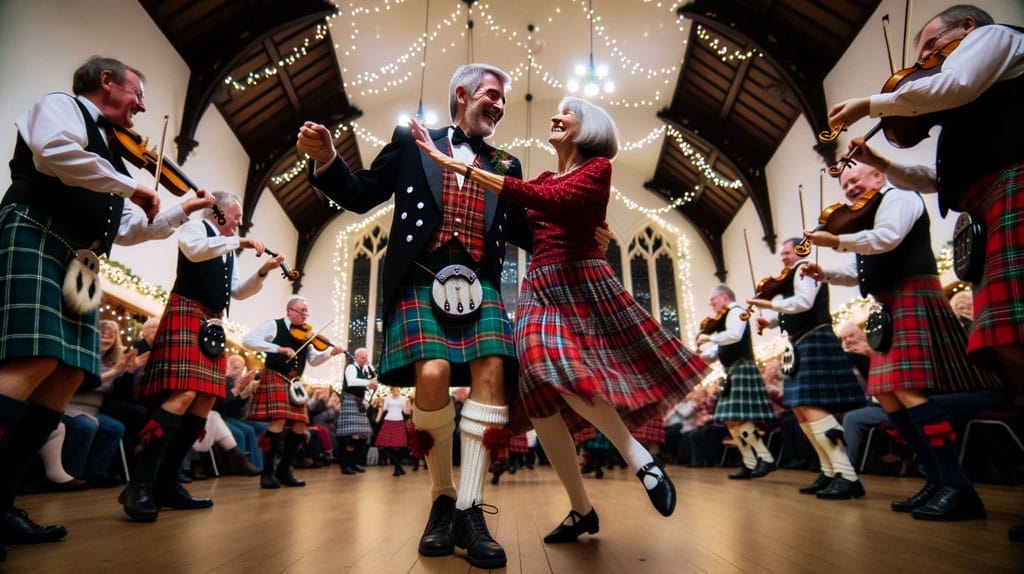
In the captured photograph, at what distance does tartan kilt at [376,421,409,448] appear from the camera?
657 centimetres

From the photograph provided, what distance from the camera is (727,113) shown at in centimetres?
920

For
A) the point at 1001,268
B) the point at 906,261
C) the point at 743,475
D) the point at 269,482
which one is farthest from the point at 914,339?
the point at 269,482

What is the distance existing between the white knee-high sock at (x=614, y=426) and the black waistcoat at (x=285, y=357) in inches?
118

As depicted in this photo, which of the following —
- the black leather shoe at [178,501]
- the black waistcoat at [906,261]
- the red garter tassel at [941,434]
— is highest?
the black waistcoat at [906,261]

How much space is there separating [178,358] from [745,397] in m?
3.85

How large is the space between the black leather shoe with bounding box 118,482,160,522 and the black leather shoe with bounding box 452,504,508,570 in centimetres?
137

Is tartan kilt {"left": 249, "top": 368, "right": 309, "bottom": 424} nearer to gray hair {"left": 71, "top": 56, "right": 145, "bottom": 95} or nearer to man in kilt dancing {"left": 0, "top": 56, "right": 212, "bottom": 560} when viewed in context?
man in kilt dancing {"left": 0, "top": 56, "right": 212, "bottom": 560}

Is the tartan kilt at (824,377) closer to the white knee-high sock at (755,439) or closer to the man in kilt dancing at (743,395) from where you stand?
the man in kilt dancing at (743,395)

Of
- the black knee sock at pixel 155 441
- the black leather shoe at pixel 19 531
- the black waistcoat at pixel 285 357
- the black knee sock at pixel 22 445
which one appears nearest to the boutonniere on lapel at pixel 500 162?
the black knee sock at pixel 22 445

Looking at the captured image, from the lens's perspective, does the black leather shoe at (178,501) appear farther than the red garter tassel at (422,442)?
Yes

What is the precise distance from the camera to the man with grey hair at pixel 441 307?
1.46 meters

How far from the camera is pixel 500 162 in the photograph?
71.3 inches

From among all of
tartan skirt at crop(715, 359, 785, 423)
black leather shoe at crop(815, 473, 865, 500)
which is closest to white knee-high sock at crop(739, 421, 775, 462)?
tartan skirt at crop(715, 359, 785, 423)

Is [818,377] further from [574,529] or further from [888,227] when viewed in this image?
[574,529]
